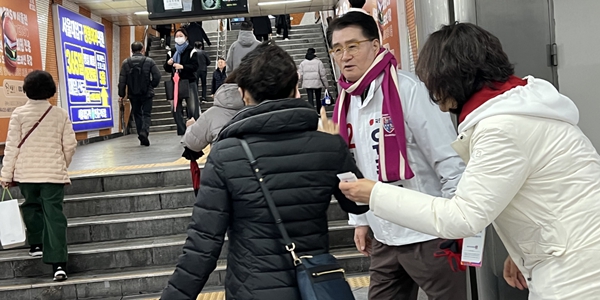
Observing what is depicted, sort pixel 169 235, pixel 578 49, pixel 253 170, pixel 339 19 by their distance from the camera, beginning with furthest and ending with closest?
1. pixel 169 235
2. pixel 578 49
3. pixel 339 19
4. pixel 253 170

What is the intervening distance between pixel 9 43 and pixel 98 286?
5697 mm

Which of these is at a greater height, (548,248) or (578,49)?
(578,49)

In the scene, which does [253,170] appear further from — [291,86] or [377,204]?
[377,204]

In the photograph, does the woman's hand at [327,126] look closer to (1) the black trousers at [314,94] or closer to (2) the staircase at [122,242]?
(2) the staircase at [122,242]

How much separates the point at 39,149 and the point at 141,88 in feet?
14.9

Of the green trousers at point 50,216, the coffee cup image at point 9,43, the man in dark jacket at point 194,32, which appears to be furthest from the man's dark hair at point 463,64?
the man in dark jacket at point 194,32

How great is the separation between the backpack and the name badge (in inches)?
305

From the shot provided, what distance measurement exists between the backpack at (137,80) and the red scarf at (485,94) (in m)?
7.83

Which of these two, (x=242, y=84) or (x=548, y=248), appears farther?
(x=242, y=84)

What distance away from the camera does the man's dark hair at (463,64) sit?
4.60 feet

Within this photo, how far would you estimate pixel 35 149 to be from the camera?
4254 millimetres

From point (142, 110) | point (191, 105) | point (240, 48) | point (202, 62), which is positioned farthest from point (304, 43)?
point (240, 48)

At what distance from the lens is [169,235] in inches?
197

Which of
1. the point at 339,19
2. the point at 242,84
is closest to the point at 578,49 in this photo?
→ the point at 339,19
